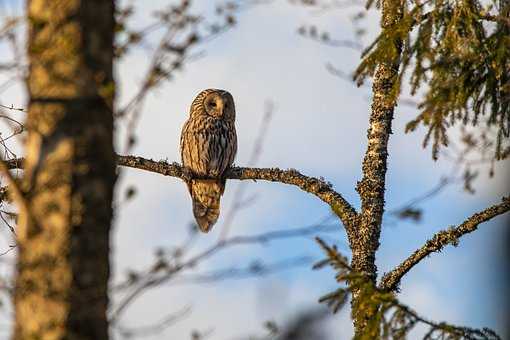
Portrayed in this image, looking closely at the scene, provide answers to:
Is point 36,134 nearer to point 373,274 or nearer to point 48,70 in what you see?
point 48,70

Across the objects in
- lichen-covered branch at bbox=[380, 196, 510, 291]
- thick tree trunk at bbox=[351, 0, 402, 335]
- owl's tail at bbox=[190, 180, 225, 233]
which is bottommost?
lichen-covered branch at bbox=[380, 196, 510, 291]

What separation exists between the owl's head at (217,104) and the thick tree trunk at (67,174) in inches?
207

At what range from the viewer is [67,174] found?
3193 mm

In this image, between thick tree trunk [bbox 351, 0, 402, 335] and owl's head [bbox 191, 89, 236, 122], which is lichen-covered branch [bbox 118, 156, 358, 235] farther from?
owl's head [bbox 191, 89, 236, 122]

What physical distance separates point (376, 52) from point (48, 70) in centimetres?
206

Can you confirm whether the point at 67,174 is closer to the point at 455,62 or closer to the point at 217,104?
the point at 455,62

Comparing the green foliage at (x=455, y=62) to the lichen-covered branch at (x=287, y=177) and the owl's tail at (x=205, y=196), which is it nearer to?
the lichen-covered branch at (x=287, y=177)

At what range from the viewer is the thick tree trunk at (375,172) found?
551 centimetres

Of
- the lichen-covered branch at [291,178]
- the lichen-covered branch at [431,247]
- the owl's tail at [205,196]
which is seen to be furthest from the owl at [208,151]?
the lichen-covered branch at [431,247]

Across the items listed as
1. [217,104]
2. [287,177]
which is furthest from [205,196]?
[287,177]

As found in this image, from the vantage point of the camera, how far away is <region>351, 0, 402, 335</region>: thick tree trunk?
5.51m

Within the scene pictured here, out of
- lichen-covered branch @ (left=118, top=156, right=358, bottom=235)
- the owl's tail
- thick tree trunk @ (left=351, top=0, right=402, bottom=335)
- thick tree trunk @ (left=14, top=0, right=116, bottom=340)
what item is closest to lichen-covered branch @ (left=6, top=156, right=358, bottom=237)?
lichen-covered branch @ (left=118, top=156, right=358, bottom=235)

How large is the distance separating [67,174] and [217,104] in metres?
5.59

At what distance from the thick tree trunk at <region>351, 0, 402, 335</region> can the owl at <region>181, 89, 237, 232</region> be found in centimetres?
242
